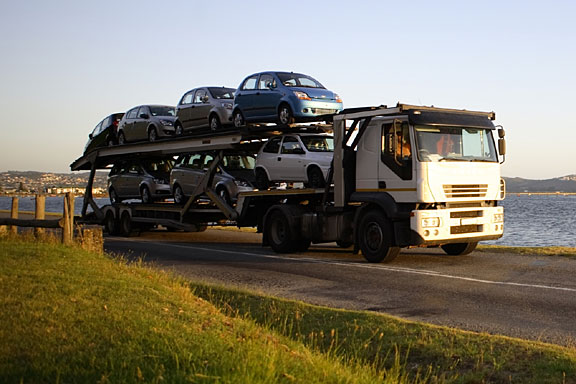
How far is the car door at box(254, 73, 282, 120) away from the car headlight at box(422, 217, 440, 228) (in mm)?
5519

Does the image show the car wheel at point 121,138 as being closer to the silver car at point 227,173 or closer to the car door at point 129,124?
the car door at point 129,124

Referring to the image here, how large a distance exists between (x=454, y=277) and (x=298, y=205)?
5.72 meters

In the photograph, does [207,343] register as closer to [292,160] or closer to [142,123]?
[292,160]

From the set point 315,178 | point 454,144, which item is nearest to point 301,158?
point 315,178

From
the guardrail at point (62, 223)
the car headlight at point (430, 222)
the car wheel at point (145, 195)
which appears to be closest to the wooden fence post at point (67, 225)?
the guardrail at point (62, 223)

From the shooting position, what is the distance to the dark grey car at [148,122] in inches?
958

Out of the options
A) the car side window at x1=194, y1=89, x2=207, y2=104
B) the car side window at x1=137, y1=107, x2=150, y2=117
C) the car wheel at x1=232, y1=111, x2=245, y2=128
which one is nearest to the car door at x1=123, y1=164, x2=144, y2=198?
the car side window at x1=137, y1=107, x2=150, y2=117

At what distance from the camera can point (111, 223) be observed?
2666cm

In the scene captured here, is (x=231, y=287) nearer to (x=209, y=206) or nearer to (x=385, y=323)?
(x=385, y=323)

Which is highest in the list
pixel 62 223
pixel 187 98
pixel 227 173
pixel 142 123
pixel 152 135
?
pixel 187 98

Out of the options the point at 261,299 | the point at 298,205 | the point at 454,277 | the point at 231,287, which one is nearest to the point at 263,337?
the point at 261,299

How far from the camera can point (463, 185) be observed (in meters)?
15.5

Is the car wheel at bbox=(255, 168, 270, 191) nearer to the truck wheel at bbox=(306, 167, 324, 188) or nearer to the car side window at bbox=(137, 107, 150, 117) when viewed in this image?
the truck wheel at bbox=(306, 167, 324, 188)

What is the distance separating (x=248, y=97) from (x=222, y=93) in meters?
2.30
